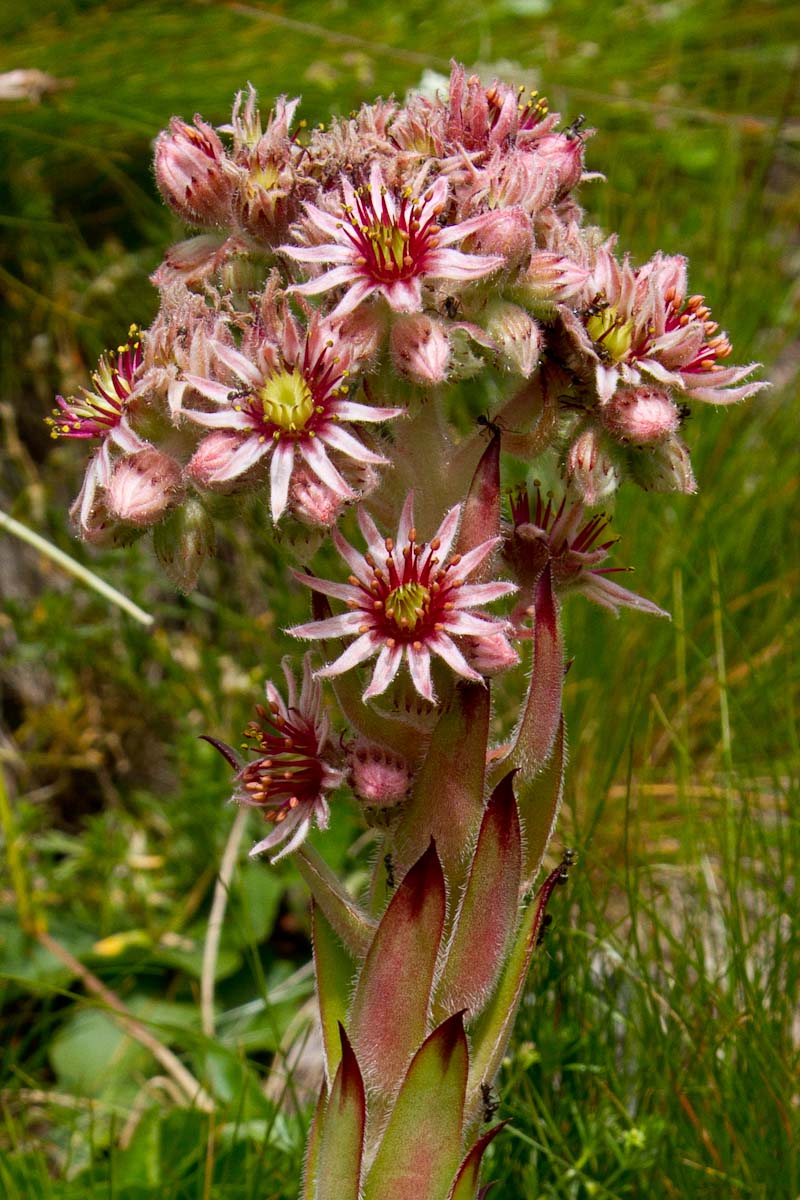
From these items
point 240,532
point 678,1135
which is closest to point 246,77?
point 240,532

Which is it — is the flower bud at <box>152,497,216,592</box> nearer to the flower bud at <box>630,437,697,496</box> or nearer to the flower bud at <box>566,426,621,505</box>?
the flower bud at <box>566,426,621,505</box>

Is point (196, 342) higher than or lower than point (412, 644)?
higher

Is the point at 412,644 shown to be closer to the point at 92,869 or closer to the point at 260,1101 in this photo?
the point at 260,1101

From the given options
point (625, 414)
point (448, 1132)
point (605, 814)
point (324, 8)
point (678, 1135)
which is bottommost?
point (678, 1135)

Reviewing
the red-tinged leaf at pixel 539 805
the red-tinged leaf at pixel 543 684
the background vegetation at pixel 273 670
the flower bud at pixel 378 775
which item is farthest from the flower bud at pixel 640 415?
the background vegetation at pixel 273 670

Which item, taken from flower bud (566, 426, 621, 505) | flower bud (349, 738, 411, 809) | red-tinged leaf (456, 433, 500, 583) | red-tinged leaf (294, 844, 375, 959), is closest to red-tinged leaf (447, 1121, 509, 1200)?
red-tinged leaf (294, 844, 375, 959)

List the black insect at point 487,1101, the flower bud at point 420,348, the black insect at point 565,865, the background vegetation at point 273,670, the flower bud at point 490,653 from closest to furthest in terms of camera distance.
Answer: the flower bud at point 420,348, the flower bud at point 490,653, the black insect at point 487,1101, the black insect at point 565,865, the background vegetation at point 273,670

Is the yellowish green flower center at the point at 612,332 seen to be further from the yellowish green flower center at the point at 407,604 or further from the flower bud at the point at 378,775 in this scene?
the flower bud at the point at 378,775

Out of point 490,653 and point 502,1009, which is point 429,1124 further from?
point 490,653
